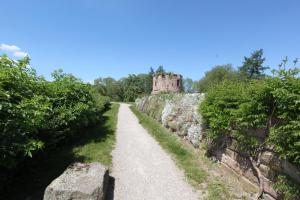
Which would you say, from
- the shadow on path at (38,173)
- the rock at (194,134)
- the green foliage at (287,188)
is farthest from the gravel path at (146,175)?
the green foliage at (287,188)

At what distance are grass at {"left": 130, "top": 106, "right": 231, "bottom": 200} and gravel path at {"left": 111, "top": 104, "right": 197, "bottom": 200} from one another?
0.27 m

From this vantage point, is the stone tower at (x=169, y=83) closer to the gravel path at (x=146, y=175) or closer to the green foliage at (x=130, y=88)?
the gravel path at (x=146, y=175)

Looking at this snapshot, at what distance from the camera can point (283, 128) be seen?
3572 mm

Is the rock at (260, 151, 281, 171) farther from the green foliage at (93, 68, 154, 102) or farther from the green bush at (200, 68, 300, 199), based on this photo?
the green foliage at (93, 68, 154, 102)

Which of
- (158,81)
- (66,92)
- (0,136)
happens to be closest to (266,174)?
(0,136)

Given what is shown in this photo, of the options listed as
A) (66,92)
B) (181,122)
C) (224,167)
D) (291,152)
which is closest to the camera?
(291,152)

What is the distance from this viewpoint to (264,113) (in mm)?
4254

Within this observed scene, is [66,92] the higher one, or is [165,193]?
[66,92]

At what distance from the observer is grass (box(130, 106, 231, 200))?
4.51 meters

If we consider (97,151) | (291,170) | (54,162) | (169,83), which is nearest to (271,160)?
(291,170)

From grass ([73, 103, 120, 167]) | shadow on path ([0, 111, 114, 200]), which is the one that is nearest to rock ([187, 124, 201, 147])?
grass ([73, 103, 120, 167])

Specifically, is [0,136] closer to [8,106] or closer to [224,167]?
[8,106]

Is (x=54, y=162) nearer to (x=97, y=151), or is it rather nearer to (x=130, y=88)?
(x=97, y=151)

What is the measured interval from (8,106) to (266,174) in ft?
18.0
